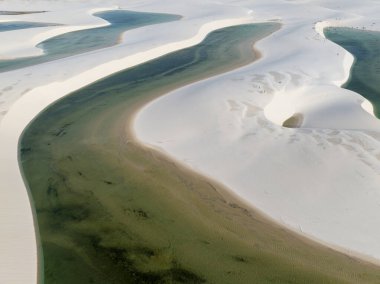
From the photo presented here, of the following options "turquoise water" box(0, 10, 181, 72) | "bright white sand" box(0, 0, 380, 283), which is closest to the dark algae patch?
"bright white sand" box(0, 0, 380, 283)

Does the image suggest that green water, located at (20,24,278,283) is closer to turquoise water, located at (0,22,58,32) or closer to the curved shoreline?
the curved shoreline

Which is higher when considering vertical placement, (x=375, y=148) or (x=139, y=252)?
(x=375, y=148)

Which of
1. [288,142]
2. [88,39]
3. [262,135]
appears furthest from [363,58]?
[88,39]

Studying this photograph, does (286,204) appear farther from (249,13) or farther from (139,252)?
(249,13)

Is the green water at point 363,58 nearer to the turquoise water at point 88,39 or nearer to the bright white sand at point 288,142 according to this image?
the bright white sand at point 288,142

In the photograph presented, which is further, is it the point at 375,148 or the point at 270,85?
the point at 270,85

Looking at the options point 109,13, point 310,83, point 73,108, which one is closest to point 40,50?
point 73,108
